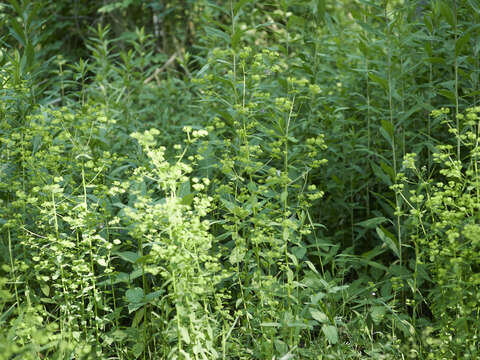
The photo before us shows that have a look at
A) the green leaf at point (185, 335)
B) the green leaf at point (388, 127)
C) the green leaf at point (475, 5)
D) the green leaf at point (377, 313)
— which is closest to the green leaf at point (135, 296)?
the green leaf at point (185, 335)

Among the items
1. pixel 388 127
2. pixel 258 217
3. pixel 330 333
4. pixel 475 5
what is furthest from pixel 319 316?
pixel 475 5

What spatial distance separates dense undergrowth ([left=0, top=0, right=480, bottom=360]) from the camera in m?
2.47

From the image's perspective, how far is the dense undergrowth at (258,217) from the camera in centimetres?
247

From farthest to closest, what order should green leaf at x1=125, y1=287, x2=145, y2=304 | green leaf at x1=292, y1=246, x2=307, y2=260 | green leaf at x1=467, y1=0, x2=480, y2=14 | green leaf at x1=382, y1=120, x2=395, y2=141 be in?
green leaf at x1=467, y1=0, x2=480, y2=14, green leaf at x1=382, y1=120, x2=395, y2=141, green leaf at x1=292, y1=246, x2=307, y2=260, green leaf at x1=125, y1=287, x2=145, y2=304

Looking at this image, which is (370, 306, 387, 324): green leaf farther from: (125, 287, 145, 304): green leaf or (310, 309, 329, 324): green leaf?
(125, 287, 145, 304): green leaf

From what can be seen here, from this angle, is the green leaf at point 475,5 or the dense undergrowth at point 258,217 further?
the green leaf at point 475,5

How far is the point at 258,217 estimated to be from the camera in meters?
2.66

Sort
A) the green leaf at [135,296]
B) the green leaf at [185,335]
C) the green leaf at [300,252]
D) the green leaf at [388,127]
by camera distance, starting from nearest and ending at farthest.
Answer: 1. the green leaf at [185,335]
2. the green leaf at [135,296]
3. the green leaf at [300,252]
4. the green leaf at [388,127]

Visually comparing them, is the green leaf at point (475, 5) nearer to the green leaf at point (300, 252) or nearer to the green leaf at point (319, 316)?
the green leaf at point (300, 252)

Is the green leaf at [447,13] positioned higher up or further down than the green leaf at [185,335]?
higher up

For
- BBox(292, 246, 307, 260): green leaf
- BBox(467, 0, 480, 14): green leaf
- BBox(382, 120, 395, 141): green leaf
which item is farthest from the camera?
BBox(467, 0, 480, 14): green leaf

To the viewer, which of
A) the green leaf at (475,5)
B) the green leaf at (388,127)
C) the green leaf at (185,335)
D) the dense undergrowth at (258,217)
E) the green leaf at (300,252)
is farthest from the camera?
the green leaf at (475,5)

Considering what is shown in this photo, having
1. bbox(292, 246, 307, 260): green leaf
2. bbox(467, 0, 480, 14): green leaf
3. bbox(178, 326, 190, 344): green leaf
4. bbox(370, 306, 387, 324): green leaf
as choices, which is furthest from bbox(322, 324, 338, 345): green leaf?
bbox(467, 0, 480, 14): green leaf

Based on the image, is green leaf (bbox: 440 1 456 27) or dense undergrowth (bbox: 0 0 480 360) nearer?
dense undergrowth (bbox: 0 0 480 360)
